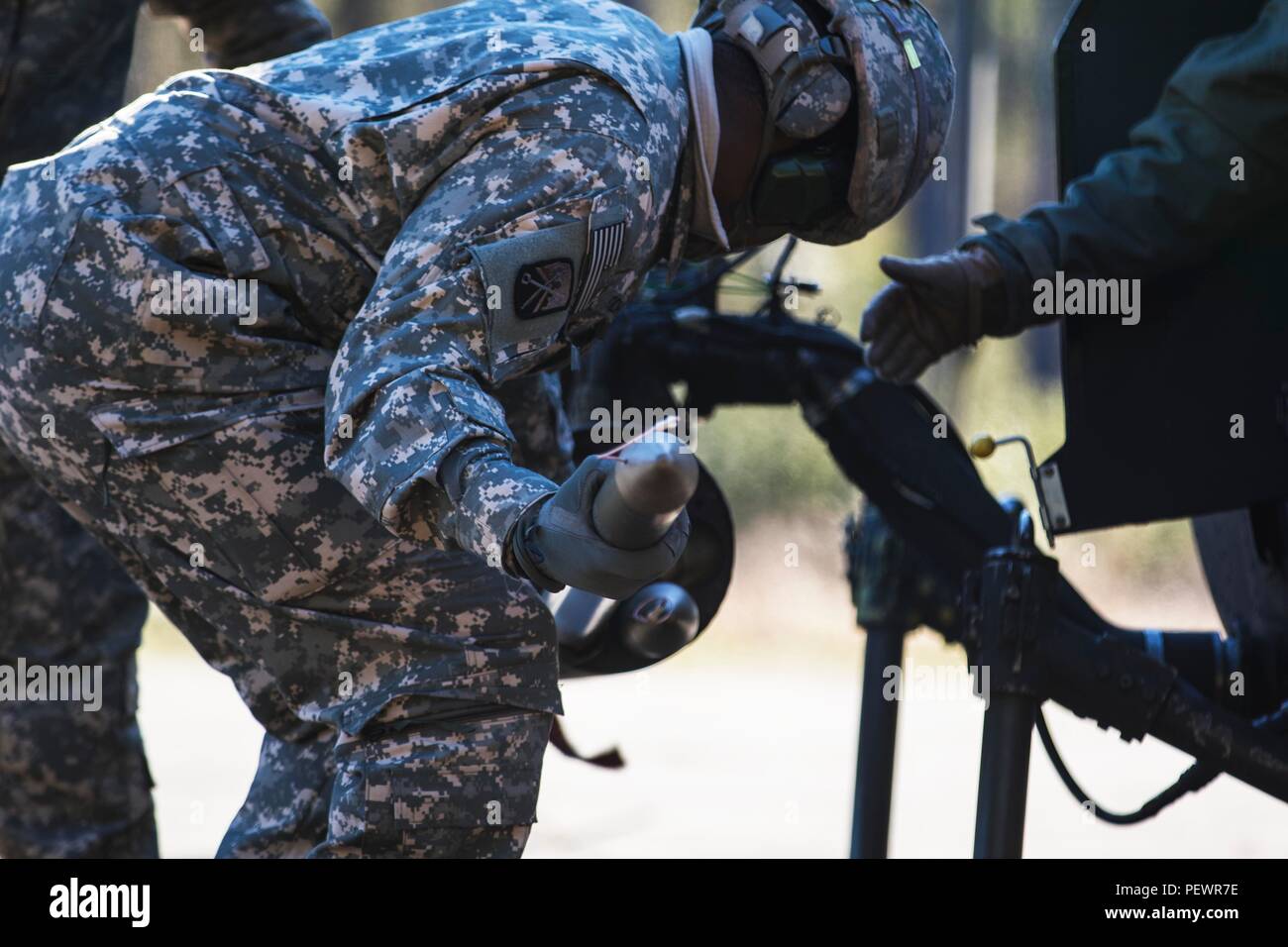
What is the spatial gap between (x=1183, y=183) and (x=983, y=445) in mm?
444

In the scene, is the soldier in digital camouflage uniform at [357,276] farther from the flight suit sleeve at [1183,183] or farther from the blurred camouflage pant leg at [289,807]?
the flight suit sleeve at [1183,183]

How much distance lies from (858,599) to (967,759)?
2.71 meters

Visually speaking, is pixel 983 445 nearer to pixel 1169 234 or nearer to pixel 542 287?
pixel 1169 234

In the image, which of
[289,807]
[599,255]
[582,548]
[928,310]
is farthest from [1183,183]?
[289,807]

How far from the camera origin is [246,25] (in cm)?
268

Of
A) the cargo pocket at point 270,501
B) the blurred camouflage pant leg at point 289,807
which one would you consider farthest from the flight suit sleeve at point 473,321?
the blurred camouflage pant leg at point 289,807

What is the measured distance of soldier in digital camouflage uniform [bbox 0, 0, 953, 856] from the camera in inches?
73.3

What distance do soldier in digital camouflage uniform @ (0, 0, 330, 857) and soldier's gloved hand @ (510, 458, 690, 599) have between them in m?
1.50

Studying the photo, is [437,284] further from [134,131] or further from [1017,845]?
[1017,845]

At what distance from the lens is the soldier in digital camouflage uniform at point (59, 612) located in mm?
2785

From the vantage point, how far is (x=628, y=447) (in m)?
1.41

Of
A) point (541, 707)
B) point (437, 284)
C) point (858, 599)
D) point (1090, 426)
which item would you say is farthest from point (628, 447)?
point (858, 599)

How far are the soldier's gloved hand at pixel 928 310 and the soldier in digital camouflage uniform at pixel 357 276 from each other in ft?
1.31

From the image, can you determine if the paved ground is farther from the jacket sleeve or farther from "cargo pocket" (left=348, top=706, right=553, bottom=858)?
the jacket sleeve
